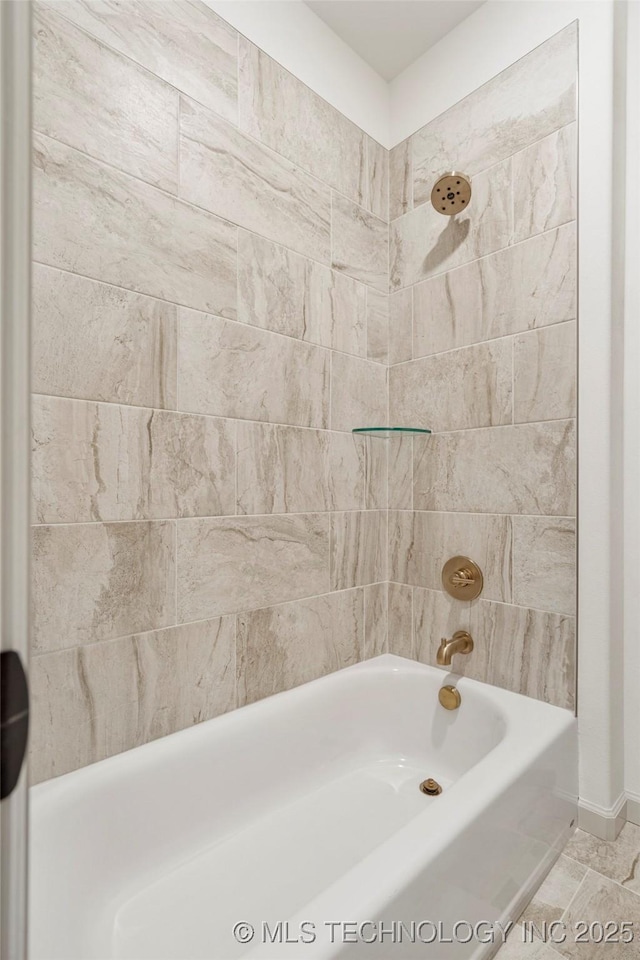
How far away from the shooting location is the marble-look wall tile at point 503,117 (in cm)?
147

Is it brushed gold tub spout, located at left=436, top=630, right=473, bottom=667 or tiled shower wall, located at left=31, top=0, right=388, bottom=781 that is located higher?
tiled shower wall, located at left=31, top=0, right=388, bottom=781

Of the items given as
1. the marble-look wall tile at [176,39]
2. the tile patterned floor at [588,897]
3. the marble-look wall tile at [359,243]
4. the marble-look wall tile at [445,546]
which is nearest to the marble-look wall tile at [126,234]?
the marble-look wall tile at [176,39]

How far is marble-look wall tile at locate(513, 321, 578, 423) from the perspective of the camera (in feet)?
4.72

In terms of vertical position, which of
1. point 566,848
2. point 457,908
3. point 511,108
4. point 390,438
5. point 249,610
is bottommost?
point 566,848

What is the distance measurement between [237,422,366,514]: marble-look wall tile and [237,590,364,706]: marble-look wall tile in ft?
1.02

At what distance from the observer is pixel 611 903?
3.78 ft

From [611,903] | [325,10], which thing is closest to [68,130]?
[325,10]

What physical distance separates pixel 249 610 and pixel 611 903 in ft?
3.56


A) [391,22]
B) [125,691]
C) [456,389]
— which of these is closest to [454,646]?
[456,389]

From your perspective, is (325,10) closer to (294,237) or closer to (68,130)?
(294,237)

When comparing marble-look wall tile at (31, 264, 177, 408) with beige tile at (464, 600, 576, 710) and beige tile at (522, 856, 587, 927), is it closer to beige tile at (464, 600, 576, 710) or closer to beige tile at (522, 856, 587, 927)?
beige tile at (464, 600, 576, 710)

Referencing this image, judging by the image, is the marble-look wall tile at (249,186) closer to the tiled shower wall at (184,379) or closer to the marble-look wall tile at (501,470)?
the tiled shower wall at (184,379)

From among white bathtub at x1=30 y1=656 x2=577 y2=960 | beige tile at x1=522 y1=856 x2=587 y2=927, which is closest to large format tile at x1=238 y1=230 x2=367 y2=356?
white bathtub at x1=30 y1=656 x2=577 y2=960

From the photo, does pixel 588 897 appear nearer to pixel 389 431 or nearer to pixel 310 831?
pixel 310 831
